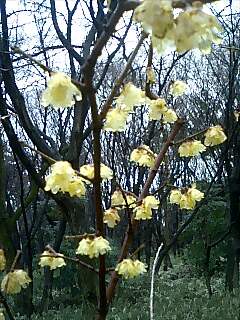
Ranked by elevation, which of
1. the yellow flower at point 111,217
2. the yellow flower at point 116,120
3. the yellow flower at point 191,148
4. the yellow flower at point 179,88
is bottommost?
the yellow flower at point 111,217

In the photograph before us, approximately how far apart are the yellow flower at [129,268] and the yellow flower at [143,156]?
35cm

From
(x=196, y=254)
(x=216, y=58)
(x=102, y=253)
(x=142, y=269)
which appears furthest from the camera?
(x=216, y=58)

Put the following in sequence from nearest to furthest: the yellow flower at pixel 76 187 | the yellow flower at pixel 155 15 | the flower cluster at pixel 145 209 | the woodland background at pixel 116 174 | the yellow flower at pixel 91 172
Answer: the yellow flower at pixel 155 15 → the yellow flower at pixel 76 187 → the yellow flower at pixel 91 172 → the flower cluster at pixel 145 209 → the woodland background at pixel 116 174

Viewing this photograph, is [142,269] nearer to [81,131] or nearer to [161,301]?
[81,131]

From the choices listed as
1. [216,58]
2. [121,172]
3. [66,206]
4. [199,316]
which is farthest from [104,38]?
[121,172]

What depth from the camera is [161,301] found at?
7.40 m

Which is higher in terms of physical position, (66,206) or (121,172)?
(121,172)

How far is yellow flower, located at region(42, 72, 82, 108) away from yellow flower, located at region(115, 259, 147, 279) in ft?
1.67

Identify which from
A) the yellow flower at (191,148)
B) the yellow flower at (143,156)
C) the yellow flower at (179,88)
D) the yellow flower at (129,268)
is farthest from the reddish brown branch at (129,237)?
the yellow flower at (179,88)

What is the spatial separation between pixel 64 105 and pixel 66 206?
3.33m

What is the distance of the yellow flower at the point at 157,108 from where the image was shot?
6.44 ft

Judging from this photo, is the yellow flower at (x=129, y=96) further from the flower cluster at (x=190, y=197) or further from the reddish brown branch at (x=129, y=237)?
the flower cluster at (x=190, y=197)

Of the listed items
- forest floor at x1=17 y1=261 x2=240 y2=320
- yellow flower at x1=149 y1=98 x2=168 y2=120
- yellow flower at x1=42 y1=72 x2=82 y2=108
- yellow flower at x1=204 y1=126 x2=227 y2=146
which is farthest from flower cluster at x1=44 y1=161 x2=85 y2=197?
forest floor at x1=17 y1=261 x2=240 y2=320

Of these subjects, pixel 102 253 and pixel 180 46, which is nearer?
pixel 180 46
